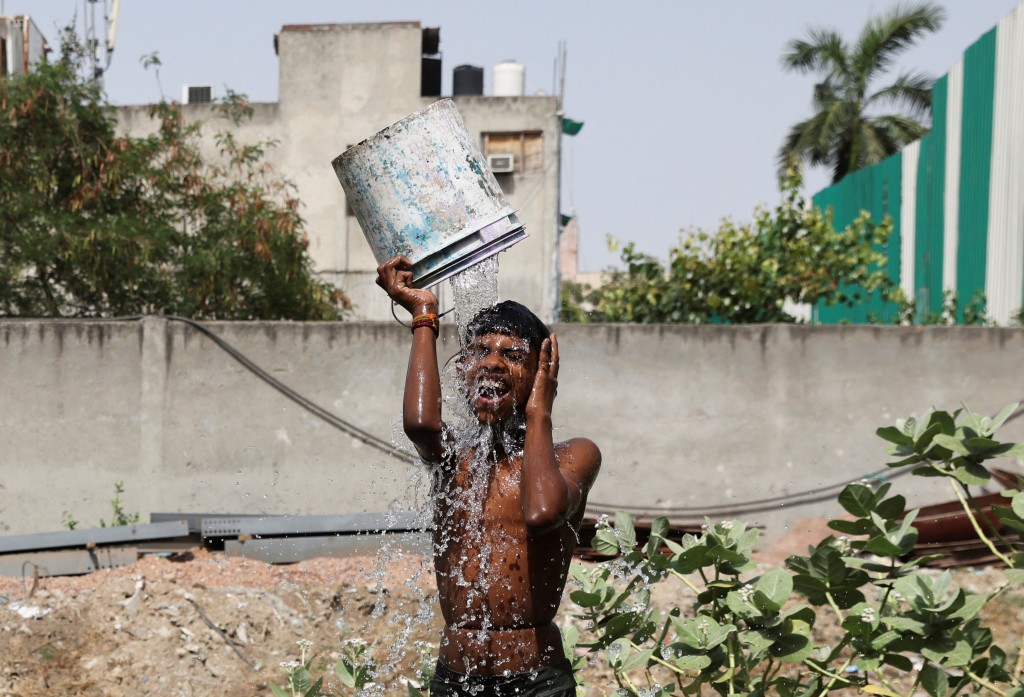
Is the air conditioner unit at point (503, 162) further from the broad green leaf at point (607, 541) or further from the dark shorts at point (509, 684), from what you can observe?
the dark shorts at point (509, 684)

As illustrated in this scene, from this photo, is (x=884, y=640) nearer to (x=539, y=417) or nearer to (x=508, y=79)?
(x=539, y=417)

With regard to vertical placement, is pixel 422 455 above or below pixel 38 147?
below

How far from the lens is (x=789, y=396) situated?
26.1 ft

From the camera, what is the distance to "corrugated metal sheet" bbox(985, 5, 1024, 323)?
413 inches

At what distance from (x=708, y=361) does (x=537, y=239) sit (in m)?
8.17

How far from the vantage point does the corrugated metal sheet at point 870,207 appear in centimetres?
1450

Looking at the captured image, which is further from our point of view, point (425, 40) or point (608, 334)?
point (425, 40)

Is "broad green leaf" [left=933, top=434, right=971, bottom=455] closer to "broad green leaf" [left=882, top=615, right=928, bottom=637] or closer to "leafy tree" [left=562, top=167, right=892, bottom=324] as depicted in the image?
"broad green leaf" [left=882, top=615, right=928, bottom=637]

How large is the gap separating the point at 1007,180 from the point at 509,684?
943cm

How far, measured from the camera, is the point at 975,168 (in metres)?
11.6

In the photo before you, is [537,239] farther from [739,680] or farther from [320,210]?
[739,680]

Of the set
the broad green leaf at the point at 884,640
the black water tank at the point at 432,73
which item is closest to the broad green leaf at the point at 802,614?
the broad green leaf at the point at 884,640

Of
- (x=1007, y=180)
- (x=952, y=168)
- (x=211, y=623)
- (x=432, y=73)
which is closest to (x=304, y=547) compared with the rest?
(x=211, y=623)

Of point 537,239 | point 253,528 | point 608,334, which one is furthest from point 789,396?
point 537,239
